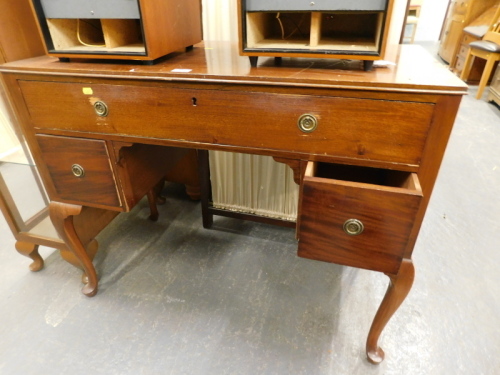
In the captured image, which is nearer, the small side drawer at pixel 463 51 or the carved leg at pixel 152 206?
the carved leg at pixel 152 206

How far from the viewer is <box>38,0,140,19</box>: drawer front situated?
0.78 metres

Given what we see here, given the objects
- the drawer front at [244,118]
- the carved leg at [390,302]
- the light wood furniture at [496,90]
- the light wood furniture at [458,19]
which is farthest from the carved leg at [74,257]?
the light wood furniture at [458,19]

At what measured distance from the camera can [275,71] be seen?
750 mm

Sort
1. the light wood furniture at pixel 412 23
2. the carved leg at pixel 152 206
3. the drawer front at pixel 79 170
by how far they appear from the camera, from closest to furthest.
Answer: the drawer front at pixel 79 170
the carved leg at pixel 152 206
the light wood furniture at pixel 412 23

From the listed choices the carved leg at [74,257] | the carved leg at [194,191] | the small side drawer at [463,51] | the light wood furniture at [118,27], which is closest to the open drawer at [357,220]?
the light wood furniture at [118,27]

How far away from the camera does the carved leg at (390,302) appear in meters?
0.83

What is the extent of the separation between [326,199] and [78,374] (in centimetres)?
90

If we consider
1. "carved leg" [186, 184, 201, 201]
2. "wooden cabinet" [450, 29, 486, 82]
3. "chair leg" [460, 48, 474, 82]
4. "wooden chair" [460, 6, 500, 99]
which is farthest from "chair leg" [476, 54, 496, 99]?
"carved leg" [186, 184, 201, 201]

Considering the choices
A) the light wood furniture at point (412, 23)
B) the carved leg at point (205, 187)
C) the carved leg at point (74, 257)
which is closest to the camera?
the carved leg at point (74, 257)

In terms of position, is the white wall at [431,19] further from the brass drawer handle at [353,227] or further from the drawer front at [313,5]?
the brass drawer handle at [353,227]

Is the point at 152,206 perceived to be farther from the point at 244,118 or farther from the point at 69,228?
the point at 244,118

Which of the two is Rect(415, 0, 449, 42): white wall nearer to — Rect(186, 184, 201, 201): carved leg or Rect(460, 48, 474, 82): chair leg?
Rect(460, 48, 474, 82): chair leg

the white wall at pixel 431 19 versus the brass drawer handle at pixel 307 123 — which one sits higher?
the brass drawer handle at pixel 307 123

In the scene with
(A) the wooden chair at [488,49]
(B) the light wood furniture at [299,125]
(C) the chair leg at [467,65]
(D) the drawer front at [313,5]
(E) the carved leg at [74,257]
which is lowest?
(E) the carved leg at [74,257]
